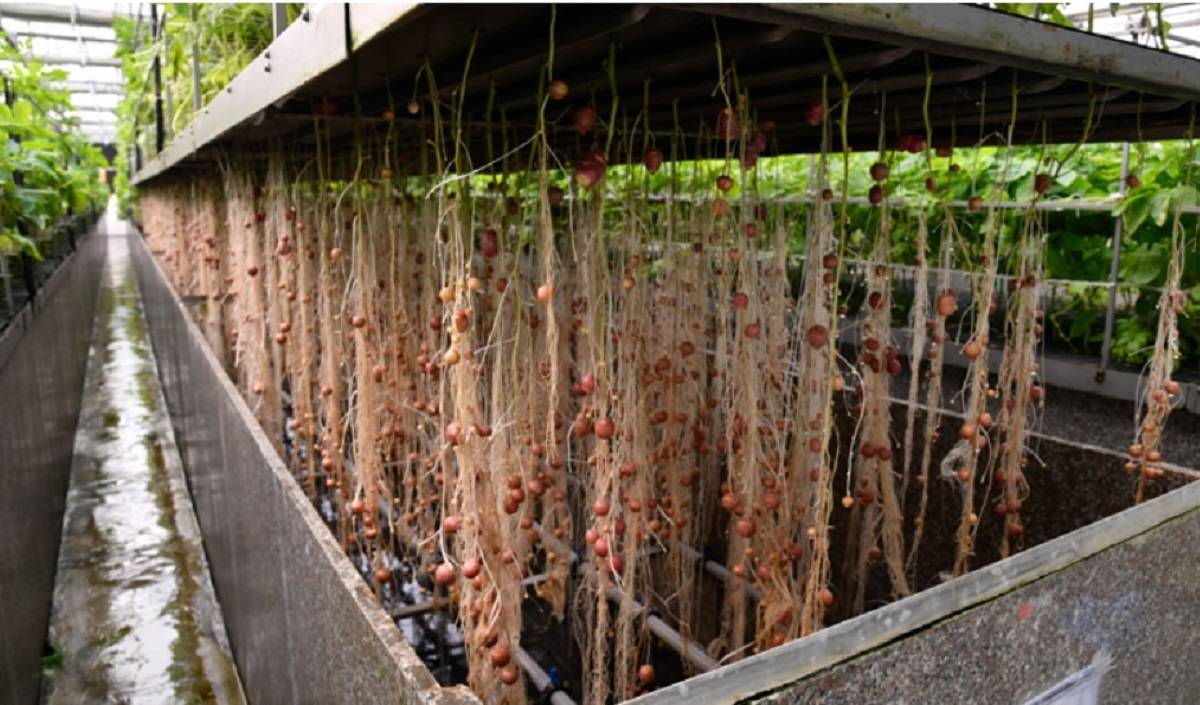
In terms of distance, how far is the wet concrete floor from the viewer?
116 inches

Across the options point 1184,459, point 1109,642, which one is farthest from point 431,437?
point 1184,459

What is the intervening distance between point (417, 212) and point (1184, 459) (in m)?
3.17

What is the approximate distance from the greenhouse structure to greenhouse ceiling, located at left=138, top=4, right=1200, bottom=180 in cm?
1

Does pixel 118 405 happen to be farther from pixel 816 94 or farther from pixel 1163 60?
pixel 1163 60

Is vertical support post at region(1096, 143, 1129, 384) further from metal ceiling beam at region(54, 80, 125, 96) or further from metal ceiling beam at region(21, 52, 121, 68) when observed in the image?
metal ceiling beam at region(54, 80, 125, 96)

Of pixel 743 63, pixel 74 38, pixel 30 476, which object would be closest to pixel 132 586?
pixel 30 476

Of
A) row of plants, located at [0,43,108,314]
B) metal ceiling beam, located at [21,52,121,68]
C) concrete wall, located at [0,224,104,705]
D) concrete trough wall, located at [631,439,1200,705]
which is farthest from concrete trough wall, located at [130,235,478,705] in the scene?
metal ceiling beam, located at [21,52,121,68]

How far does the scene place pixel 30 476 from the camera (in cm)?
329

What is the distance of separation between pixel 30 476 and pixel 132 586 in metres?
0.66

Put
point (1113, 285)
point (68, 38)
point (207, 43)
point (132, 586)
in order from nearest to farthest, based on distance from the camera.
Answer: point (132, 586)
point (1113, 285)
point (207, 43)
point (68, 38)

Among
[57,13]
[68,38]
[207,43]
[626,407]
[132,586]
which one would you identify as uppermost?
[68,38]

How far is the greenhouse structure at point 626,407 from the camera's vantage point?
4.42 feet

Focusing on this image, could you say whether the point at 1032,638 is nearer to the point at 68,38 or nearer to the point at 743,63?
the point at 743,63

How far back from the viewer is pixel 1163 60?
149 centimetres
